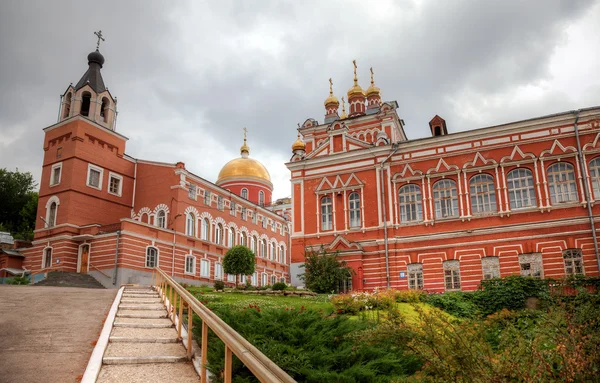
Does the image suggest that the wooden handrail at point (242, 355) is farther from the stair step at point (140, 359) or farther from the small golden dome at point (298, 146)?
the small golden dome at point (298, 146)

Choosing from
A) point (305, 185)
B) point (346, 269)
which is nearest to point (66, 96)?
point (305, 185)

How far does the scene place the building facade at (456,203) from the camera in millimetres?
26719

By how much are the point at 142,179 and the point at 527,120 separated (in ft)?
93.9

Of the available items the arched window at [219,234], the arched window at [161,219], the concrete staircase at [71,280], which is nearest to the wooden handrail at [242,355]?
the concrete staircase at [71,280]

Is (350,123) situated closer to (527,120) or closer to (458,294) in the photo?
(527,120)

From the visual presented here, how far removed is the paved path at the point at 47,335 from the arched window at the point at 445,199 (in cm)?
2024

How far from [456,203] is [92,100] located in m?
27.7

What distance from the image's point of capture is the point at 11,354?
827cm

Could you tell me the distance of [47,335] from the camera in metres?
9.65

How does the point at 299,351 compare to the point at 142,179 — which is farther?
the point at 142,179

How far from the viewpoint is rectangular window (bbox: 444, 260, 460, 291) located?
27969mm

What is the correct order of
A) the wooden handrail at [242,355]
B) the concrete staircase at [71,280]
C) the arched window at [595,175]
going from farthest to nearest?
the concrete staircase at [71,280] → the arched window at [595,175] → the wooden handrail at [242,355]

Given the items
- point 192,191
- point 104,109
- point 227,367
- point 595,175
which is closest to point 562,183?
point 595,175

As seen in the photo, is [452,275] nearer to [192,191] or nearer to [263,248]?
[192,191]
